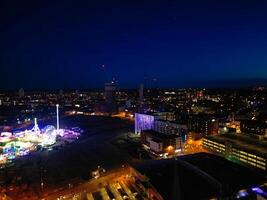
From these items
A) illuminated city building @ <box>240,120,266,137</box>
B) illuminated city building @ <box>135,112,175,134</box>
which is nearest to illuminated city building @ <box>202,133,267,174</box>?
illuminated city building @ <box>240,120,266,137</box>

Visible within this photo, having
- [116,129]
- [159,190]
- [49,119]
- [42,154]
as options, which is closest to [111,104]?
[49,119]

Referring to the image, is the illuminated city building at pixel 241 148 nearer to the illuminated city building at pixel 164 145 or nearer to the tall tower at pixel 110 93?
the illuminated city building at pixel 164 145

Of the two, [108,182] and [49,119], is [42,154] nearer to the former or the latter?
[108,182]

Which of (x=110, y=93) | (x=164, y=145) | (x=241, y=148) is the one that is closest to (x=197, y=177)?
(x=241, y=148)

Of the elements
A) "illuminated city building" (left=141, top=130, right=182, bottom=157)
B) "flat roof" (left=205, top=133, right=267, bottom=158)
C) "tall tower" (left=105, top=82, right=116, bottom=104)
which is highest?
"tall tower" (left=105, top=82, right=116, bottom=104)

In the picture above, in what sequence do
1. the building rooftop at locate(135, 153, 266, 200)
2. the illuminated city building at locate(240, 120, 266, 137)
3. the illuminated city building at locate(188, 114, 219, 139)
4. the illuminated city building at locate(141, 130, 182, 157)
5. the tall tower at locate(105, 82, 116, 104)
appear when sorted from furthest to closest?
the tall tower at locate(105, 82, 116, 104), the illuminated city building at locate(188, 114, 219, 139), the illuminated city building at locate(240, 120, 266, 137), the illuminated city building at locate(141, 130, 182, 157), the building rooftop at locate(135, 153, 266, 200)

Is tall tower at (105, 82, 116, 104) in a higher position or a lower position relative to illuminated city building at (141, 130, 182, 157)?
higher

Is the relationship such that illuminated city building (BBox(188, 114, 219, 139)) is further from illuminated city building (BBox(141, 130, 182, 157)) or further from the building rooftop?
the building rooftop

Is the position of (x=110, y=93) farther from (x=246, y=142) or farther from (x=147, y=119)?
(x=246, y=142)
